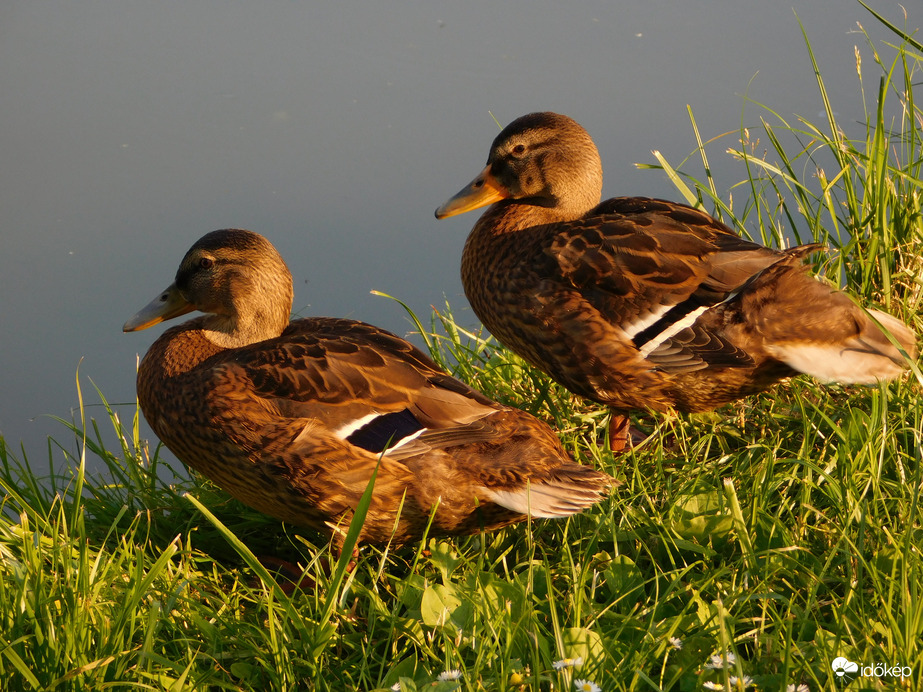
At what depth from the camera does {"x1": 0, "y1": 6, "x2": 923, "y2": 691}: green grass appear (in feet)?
7.29

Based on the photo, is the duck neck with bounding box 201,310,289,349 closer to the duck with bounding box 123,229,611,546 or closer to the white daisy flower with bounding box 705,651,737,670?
the duck with bounding box 123,229,611,546

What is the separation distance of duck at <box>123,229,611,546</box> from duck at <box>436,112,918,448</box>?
48 cm

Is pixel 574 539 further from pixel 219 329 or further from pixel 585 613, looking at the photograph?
pixel 219 329

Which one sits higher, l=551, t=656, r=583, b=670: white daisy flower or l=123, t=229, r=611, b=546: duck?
l=123, t=229, r=611, b=546: duck

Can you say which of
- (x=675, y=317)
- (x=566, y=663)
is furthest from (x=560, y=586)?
(x=675, y=317)

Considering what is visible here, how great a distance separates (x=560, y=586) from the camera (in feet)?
9.14

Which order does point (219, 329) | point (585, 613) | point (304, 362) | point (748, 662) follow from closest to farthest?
1. point (748, 662)
2. point (585, 613)
3. point (304, 362)
4. point (219, 329)

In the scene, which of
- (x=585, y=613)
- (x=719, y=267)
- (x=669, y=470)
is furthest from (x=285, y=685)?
(x=719, y=267)

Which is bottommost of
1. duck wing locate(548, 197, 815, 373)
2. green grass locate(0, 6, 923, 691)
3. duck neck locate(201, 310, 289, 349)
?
green grass locate(0, 6, 923, 691)

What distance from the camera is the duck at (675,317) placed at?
3338mm

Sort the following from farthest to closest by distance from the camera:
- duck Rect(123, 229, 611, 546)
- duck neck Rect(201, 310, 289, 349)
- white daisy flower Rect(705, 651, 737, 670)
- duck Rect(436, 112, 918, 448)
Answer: duck neck Rect(201, 310, 289, 349)
duck Rect(436, 112, 918, 448)
duck Rect(123, 229, 611, 546)
white daisy flower Rect(705, 651, 737, 670)

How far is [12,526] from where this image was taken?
2.85 meters

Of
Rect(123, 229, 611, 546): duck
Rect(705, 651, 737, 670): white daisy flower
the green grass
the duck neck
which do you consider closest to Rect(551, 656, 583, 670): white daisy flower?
the green grass

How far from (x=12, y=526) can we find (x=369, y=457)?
106cm
